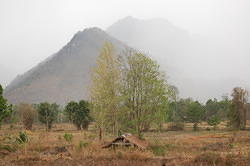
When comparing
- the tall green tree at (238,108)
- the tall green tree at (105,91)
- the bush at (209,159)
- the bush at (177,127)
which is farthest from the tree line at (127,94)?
the bush at (177,127)

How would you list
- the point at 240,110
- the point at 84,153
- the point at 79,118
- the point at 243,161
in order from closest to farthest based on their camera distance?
the point at 243,161 < the point at 84,153 < the point at 240,110 < the point at 79,118

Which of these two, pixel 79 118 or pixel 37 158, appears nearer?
pixel 37 158

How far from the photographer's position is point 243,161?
41.1ft

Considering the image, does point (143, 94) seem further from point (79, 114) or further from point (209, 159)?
point (79, 114)

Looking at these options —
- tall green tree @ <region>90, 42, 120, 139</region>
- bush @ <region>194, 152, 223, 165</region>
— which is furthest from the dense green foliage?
bush @ <region>194, 152, 223, 165</region>

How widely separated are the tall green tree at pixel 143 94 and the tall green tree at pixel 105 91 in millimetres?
1056

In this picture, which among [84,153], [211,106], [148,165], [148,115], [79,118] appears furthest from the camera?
[211,106]

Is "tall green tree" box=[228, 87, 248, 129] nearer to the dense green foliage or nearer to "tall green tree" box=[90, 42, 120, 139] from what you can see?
the dense green foliage

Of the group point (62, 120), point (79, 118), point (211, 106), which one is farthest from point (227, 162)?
point (62, 120)

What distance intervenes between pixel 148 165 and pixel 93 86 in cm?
1574

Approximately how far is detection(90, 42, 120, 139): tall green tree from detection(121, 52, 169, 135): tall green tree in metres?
1.06

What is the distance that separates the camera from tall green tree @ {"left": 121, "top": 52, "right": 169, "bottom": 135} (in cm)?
2433

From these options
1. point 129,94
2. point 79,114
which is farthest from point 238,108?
point 79,114

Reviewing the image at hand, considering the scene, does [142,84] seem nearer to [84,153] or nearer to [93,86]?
[93,86]
